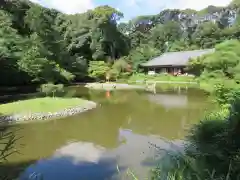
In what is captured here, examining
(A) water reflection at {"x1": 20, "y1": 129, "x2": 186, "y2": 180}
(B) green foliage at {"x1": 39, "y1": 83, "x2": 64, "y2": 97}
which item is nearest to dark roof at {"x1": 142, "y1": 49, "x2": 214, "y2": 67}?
(B) green foliage at {"x1": 39, "y1": 83, "x2": 64, "y2": 97}

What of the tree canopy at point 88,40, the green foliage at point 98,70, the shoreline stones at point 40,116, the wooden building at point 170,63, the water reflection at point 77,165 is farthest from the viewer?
the wooden building at point 170,63

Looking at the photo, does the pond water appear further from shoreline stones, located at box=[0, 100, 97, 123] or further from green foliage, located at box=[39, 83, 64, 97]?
green foliage, located at box=[39, 83, 64, 97]

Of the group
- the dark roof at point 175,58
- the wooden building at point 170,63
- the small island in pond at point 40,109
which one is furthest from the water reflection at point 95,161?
the dark roof at point 175,58

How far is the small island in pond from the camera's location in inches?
527

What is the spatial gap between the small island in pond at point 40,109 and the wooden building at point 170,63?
73.2 ft

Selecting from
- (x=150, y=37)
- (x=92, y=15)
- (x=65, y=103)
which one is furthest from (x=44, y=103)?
(x=150, y=37)

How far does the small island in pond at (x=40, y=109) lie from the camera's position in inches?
527

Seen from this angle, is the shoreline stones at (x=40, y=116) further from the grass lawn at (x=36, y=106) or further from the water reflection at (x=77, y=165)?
the water reflection at (x=77, y=165)

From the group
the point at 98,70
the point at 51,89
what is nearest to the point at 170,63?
the point at 98,70

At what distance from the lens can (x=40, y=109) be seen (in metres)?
14.5

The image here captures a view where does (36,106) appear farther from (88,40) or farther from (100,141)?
(88,40)

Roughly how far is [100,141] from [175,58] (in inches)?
1191

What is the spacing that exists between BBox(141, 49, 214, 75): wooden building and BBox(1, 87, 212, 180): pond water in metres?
19.2

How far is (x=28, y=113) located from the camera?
13750mm
